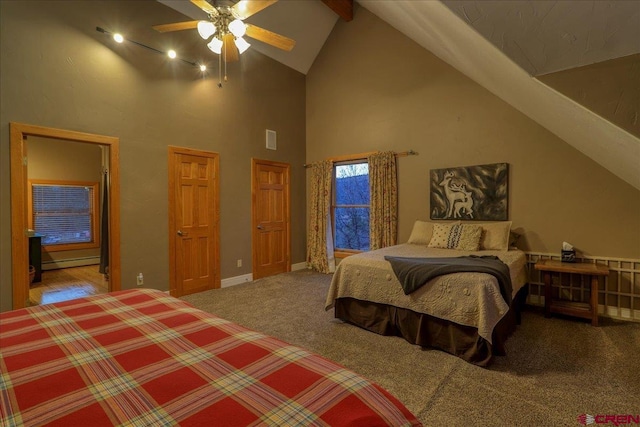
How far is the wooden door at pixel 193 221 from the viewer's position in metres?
4.01

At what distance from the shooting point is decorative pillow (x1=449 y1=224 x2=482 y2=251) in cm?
359

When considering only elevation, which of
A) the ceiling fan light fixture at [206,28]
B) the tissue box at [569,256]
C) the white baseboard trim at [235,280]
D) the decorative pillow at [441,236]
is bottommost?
the white baseboard trim at [235,280]

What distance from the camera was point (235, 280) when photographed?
4691 mm

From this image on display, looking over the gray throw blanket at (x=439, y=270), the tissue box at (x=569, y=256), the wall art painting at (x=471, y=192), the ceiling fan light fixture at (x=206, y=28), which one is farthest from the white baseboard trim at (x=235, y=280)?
the tissue box at (x=569, y=256)

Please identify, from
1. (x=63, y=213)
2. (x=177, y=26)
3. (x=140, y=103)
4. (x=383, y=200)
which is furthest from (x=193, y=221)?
(x=63, y=213)

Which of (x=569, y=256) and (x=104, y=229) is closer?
(x=569, y=256)

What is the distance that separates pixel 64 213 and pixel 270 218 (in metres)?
4.55

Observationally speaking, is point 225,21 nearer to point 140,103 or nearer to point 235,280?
point 140,103

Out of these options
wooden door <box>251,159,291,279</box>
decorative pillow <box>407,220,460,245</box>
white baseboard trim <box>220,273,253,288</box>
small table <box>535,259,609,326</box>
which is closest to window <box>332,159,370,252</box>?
wooden door <box>251,159,291,279</box>

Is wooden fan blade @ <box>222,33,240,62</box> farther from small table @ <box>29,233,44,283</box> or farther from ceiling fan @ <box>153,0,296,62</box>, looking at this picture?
small table @ <box>29,233,44,283</box>

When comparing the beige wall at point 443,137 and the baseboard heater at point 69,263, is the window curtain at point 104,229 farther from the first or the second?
the beige wall at point 443,137

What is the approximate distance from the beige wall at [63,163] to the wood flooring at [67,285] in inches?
16.4

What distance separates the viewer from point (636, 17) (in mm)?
1097

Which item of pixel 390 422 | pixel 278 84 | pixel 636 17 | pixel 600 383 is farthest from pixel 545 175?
pixel 278 84
